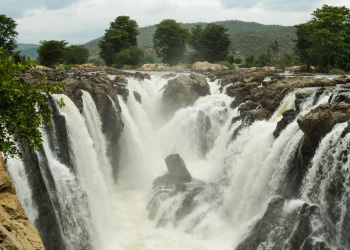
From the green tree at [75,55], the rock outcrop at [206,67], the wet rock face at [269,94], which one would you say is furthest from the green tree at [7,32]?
the wet rock face at [269,94]

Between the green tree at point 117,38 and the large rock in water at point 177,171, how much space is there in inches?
2585

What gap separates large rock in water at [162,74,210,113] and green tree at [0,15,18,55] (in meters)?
39.7

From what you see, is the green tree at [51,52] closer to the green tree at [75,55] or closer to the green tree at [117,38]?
the green tree at [75,55]

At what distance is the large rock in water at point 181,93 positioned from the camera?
1532 inches

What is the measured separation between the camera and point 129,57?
82.8 m

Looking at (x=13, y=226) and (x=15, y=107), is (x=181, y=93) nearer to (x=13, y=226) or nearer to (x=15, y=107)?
(x=15, y=107)

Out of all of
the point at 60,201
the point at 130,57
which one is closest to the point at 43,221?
the point at 60,201

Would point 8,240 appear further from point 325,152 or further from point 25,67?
point 325,152

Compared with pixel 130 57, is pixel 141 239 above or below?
below

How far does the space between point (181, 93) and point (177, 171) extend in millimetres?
13986

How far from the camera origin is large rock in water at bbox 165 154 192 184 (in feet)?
87.2

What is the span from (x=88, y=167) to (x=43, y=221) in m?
7.07

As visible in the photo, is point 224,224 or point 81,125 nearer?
point 224,224

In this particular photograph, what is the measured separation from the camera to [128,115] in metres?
32.2
